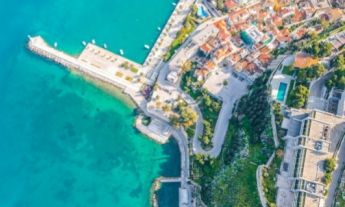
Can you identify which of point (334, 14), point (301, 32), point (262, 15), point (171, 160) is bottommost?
point (171, 160)

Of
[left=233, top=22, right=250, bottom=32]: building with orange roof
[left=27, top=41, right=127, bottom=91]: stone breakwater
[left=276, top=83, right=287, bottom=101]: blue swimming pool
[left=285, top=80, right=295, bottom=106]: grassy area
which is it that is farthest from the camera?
[left=233, top=22, right=250, bottom=32]: building with orange roof

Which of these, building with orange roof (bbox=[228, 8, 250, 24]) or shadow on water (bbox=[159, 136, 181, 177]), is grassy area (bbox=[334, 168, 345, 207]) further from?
building with orange roof (bbox=[228, 8, 250, 24])

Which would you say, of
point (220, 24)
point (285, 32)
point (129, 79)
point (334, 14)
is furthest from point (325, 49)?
point (129, 79)

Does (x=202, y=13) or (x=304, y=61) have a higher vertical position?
(x=202, y=13)

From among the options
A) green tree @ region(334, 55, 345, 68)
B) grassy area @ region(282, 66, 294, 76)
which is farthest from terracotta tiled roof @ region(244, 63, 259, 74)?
green tree @ region(334, 55, 345, 68)

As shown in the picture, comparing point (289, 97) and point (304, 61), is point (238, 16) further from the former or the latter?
point (289, 97)

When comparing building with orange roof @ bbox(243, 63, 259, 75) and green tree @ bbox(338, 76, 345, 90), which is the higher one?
building with orange roof @ bbox(243, 63, 259, 75)
